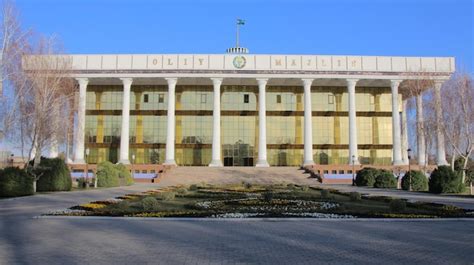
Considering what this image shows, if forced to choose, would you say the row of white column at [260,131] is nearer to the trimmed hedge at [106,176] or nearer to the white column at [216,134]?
the white column at [216,134]

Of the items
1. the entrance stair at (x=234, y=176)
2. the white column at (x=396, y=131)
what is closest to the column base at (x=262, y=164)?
the entrance stair at (x=234, y=176)

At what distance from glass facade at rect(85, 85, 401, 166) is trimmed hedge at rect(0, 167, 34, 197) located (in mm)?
38186

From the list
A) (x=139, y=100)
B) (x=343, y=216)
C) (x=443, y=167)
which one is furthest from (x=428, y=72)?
(x=343, y=216)

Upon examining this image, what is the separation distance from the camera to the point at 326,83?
65.3m

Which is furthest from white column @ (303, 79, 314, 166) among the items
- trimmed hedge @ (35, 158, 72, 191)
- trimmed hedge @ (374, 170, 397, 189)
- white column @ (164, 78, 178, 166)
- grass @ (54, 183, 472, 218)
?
trimmed hedge @ (35, 158, 72, 191)

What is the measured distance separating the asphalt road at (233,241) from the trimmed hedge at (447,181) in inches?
705

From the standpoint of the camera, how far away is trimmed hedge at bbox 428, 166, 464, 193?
105 ft

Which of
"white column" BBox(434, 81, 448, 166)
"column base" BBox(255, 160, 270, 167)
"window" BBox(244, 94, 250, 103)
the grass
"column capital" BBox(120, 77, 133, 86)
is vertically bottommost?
the grass

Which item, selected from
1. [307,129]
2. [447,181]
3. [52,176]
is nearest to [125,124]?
[307,129]

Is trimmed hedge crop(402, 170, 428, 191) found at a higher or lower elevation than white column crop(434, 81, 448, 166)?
lower

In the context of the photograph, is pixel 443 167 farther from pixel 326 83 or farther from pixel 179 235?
pixel 326 83

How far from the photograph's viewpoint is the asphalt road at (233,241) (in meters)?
9.01

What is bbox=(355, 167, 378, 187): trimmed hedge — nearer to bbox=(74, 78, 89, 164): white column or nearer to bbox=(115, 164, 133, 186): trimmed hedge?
bbox=(115, 164, 133, 186): trimmed hedge

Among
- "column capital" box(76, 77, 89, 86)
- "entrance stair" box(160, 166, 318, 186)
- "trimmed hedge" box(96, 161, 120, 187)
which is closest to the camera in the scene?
"trimmed hedge" box(96, 161, 120, 187)
